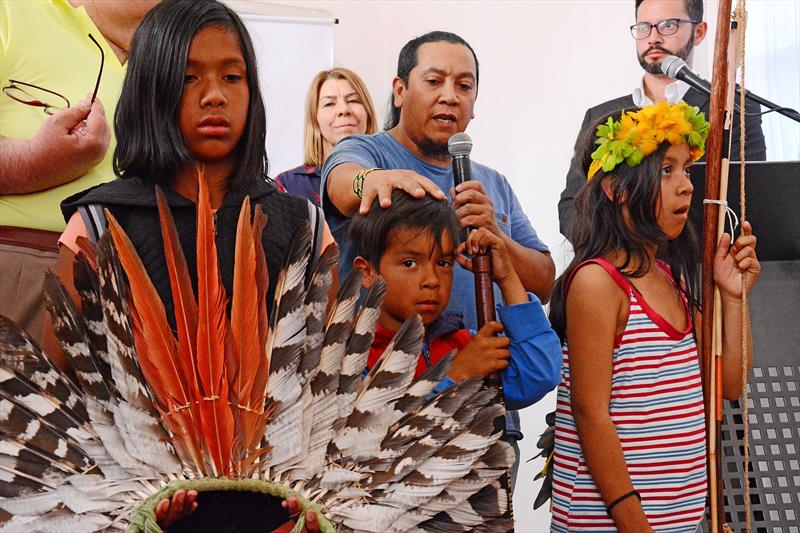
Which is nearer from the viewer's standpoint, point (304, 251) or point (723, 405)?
point (304, 251)

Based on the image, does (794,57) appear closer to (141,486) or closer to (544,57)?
(544,57)

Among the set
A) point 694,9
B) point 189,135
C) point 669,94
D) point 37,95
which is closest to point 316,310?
point 189,135

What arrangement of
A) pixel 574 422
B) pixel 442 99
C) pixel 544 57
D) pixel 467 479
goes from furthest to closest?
pixel 544 57
pixel 442 99
pixel 574 422
pixel 467 479

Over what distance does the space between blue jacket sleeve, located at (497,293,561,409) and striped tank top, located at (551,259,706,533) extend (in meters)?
0.30

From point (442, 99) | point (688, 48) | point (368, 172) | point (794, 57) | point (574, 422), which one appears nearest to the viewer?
point (368, 172)

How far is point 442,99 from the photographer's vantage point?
2061 millimetres

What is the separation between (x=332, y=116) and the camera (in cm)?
326

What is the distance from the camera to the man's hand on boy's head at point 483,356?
57.0 inches

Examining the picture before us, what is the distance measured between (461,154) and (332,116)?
1679mm

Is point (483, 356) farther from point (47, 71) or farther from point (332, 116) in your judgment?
point (332, 116)

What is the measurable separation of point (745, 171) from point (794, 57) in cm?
232

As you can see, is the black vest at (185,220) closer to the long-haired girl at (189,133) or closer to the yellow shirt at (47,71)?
the long-haired girl at (189,133)

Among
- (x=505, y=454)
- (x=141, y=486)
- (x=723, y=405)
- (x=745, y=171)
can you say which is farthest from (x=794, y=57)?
(x=141, y=486)

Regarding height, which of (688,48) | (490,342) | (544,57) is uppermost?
(544,57)
